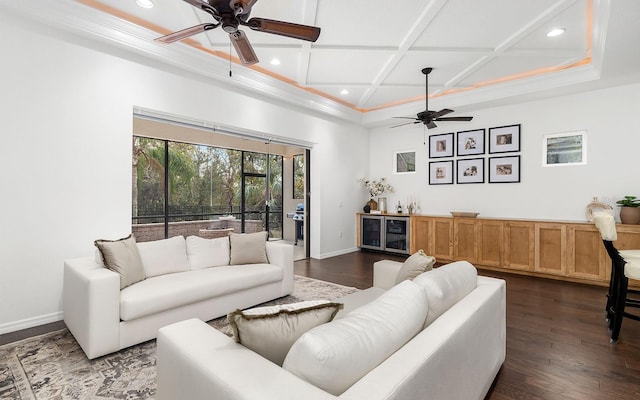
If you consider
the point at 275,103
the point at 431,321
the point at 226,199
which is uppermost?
the point at 275,103

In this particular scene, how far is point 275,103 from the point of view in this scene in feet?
17.0

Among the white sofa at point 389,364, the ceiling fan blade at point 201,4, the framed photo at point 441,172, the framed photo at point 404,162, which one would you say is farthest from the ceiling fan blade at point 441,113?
the ceiling fan blade at point 201,4

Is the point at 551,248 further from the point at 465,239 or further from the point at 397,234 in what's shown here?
the point at 397,234

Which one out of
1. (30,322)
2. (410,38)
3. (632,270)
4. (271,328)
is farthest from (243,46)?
(632,270)

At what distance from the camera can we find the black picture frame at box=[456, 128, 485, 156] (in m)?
5.66

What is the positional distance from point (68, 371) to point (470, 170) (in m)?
6.08

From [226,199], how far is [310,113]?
7.24 ft

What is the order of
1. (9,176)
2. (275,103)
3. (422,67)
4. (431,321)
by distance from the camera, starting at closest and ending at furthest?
(431,321) < (9,176) < (422,67) < (275,103)

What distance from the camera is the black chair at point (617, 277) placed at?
2592mm

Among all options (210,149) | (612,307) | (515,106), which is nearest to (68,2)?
(210,149)

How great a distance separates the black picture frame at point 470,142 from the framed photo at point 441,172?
0.32 m

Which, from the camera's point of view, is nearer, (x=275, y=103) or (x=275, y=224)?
(x=275, y=103)

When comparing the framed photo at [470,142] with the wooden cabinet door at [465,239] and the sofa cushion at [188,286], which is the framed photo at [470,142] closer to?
the wooden cabinet door at [465,239]

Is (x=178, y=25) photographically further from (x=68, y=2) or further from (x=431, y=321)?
(x=431, y=321)
